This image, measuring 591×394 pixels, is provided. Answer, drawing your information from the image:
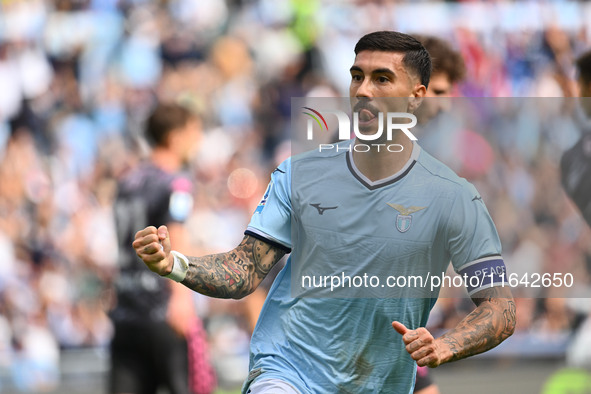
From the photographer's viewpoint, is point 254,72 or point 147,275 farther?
point 254,72

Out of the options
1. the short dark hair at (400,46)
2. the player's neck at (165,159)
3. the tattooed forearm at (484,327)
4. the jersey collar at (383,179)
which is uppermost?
the short dark hair at (400,46)

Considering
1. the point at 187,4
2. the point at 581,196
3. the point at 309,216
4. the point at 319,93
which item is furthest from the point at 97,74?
the point at 309,216

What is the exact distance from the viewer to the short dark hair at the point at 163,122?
750 cm

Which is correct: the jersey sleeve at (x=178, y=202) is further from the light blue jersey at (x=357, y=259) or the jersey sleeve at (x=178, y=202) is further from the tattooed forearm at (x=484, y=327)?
the tattooed forearm at (x=484, y=327)

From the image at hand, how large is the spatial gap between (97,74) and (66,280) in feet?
10.5

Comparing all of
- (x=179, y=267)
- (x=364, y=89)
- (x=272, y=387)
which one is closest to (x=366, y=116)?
(x=364, y=89)

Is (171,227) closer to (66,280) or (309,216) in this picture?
(309,216)

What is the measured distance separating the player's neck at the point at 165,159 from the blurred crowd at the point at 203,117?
3.05 meters

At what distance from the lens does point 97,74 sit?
43.3ft

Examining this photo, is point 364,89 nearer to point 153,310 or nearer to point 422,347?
point 422,347

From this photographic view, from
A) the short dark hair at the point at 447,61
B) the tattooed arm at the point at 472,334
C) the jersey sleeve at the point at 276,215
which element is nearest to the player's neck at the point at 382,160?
the jersey sleeve at the point at 276,215

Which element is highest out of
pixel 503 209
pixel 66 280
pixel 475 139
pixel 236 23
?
pixel 236 23

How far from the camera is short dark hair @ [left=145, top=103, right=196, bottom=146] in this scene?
24.6ft

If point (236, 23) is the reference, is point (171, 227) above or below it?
below
